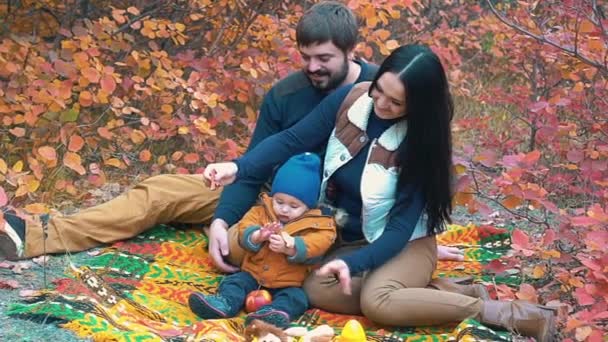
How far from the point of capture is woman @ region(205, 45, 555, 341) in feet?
10.8

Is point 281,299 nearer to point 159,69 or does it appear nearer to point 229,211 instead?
point 229,211

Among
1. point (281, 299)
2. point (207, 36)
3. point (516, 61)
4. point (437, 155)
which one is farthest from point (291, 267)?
point (516, 61)

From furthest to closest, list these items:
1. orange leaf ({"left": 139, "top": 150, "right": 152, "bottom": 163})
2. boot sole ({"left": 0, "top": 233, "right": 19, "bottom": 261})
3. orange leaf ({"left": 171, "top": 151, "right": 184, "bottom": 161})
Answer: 1. orange leaf ({"left": 171, "top": 151, "right": 184, "bottom": 161})
2. orange leaf ({"left": 139, "top": 150, "right": 152, "bottom": 163})
3. boot sole ({"left": 0, "top": 233, "right": 19, "bottom": 261})

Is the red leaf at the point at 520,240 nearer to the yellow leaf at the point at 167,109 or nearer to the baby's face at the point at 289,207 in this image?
the baby's face at the point at 289,207

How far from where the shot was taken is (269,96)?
394 cm

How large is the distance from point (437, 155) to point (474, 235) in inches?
49.8

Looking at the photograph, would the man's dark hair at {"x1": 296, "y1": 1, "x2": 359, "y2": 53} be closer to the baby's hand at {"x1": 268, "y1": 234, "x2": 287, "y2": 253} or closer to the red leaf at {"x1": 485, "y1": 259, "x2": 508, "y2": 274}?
the baby's hand at {"x1": 268, "y1": 234, "x2": 287, "y2": 253}

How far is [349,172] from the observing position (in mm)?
3545

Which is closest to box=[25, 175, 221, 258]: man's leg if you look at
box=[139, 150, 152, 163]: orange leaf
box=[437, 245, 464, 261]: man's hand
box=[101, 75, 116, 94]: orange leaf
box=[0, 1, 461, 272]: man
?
box=[0, 1, 461, 272]: man

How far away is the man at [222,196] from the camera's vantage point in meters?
3.72

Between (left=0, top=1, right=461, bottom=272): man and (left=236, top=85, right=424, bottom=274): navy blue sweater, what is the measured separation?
0.52 feet

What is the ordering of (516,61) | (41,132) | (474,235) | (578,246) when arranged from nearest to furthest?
(578,246) < (474,235) < (41,132) < (516,61)

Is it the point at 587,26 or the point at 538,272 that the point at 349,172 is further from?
the point at 587,26

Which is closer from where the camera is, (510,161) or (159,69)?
(510,161)
